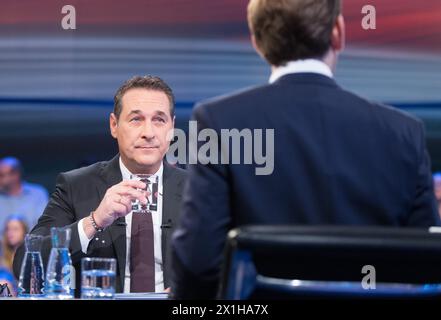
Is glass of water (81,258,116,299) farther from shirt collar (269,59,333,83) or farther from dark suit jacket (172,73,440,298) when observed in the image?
shirt collar (269,59,333,83)

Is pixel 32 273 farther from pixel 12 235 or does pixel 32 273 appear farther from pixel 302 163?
pixel 12 235

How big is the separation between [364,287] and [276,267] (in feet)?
0.51

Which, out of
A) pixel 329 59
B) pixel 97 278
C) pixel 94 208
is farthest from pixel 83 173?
pixel 329 59

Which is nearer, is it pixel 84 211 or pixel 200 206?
pixel 200 206

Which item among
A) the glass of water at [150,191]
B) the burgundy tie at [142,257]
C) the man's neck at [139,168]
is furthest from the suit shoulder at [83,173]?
the glass of water at [150,191]

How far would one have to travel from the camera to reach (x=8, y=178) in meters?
4.84

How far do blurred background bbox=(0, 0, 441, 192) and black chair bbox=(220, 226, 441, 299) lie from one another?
3581 mm

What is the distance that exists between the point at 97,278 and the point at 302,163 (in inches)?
33.1

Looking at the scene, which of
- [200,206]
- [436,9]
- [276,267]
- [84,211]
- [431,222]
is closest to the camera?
[276,267]

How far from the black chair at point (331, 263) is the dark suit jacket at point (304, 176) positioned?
0.71 feet

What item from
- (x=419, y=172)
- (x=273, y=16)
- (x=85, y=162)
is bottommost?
(x=85, y=162)
